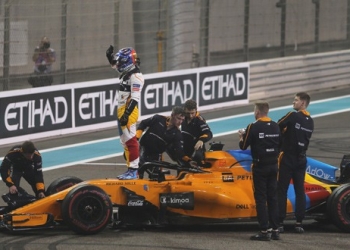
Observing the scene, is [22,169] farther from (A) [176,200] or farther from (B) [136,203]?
(A) [176,200]

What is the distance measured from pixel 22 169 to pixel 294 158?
10.5ft

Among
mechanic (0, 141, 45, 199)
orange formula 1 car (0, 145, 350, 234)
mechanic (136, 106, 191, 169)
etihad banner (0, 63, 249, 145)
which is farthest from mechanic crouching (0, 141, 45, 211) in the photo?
etihad banner (0, 63, 249, 145)

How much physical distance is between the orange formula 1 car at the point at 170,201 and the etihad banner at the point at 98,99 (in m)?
Result: 7.09

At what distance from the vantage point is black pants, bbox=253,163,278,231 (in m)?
10.7

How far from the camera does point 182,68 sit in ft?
74.5

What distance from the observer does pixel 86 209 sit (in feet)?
35.3

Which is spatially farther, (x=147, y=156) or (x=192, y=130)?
(x=192, y=130)

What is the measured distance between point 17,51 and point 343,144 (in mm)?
6130

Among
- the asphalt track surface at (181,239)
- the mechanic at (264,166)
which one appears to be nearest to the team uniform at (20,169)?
the asphalt track surface at (181,239)

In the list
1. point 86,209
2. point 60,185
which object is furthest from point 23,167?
point 86,209

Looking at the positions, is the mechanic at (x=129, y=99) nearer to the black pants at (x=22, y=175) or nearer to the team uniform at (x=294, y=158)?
the black pants at (x=22, y=175)

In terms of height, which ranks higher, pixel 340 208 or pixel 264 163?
pixel 264 163

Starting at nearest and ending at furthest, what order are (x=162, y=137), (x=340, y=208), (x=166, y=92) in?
(x=340, y=208) < (x=162, y=137) < (x=166, y=92)

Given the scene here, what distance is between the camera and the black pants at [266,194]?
10727mm
